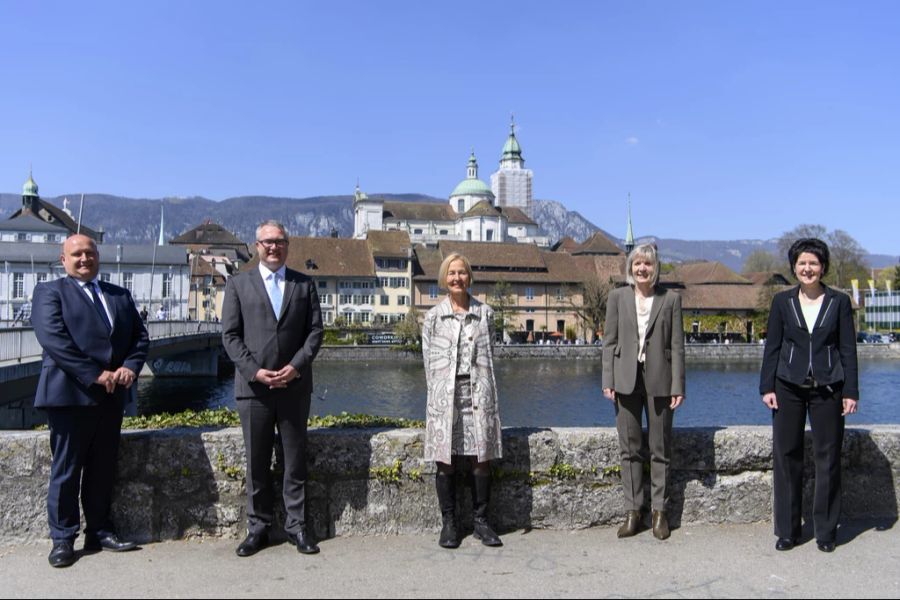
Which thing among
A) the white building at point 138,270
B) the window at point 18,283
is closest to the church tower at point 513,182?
the white building at point 138,270

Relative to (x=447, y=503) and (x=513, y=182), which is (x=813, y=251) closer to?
(x=447, y=503)

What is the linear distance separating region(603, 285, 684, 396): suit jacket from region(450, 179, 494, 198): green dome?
469 feet

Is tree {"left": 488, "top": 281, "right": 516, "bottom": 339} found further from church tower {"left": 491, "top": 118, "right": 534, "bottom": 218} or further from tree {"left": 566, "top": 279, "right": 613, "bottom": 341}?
church tower {"left": 491, "top": 118, "right": 534, "bottom": 218}

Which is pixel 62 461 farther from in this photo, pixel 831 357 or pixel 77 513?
pixel 831 357

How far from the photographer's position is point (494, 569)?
455 centimetres

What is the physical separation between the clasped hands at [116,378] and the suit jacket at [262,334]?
642 millimetres

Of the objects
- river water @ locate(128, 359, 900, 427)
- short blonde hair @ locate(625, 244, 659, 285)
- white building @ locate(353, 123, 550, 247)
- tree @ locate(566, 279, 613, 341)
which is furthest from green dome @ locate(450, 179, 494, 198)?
short blonde hair @ locate(625, 244, 659, 285)

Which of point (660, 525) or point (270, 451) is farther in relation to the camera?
point (660, 525)

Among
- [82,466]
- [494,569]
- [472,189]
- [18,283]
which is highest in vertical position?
[472,189]

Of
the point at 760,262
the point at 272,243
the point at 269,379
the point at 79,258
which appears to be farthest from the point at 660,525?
the point at 760,262

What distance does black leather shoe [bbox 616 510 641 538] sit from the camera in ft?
17.2

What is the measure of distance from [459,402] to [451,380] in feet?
0.52

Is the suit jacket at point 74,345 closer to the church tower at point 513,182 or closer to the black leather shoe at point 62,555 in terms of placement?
the black leather shoe at point 62,555

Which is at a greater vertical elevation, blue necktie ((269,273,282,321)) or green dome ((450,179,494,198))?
green dome ((450,179,494,198))
